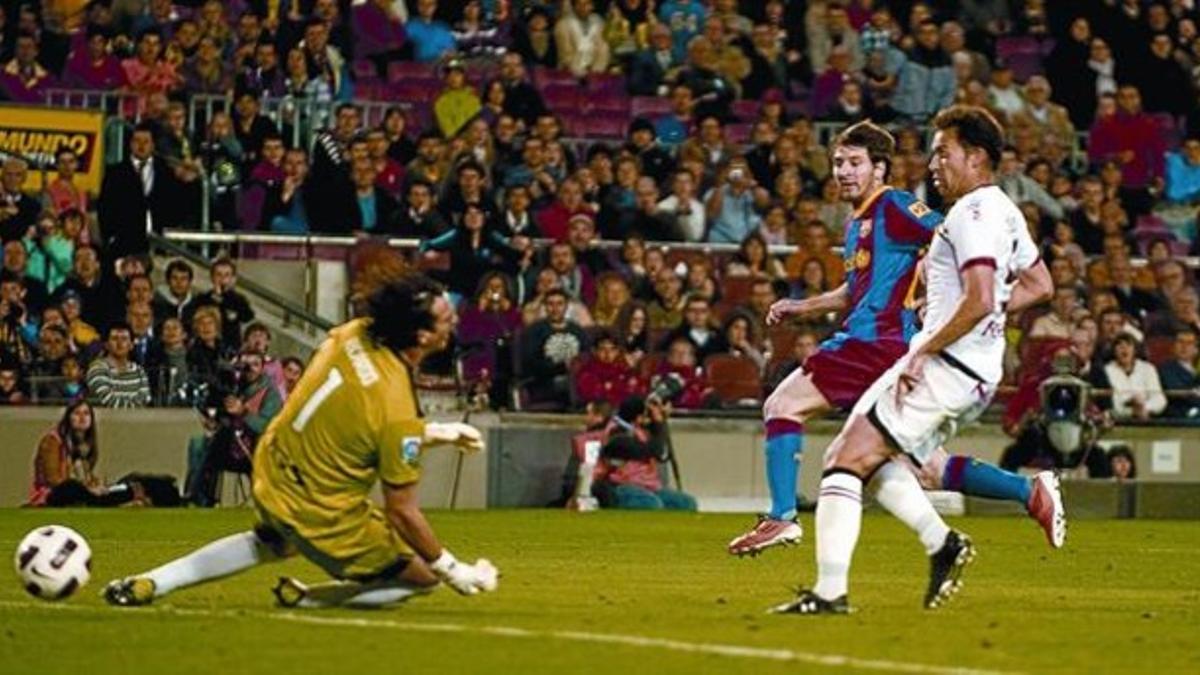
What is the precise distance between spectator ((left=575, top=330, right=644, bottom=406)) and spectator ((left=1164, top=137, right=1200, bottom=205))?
27.2ft

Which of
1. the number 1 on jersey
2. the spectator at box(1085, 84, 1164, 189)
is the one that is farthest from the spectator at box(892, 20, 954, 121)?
the number 1 on jersey

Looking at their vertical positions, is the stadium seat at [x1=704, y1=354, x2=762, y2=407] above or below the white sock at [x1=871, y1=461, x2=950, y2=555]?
below

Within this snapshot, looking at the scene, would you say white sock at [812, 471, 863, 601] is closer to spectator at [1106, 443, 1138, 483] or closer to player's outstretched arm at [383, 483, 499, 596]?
player's outstretched arm at [383, 483, 499, 596]

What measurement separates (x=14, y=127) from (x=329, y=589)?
12920mm

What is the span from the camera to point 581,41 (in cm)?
2838

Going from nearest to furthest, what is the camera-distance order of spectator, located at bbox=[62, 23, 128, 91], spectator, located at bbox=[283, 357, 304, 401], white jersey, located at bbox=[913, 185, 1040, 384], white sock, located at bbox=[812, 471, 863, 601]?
1. white sock, located at bbox=[812, 471, 863, 601]
2. white jersey, located at bbox=[913, 185, 1040, 384]
3. spectator, located at bbox=[283, 357, 304, 401]
4. spectator, located at bbox=[62, 23, 128, 91]

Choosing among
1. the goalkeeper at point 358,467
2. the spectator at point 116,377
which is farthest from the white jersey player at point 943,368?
the spectator at point 116,377

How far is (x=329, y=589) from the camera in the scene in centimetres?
1134

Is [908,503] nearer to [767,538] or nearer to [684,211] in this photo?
[767,538]

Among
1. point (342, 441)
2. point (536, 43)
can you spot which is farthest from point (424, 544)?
point (536, 43)

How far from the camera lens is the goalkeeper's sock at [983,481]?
541 inches

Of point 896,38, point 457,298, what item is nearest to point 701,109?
point 896,38

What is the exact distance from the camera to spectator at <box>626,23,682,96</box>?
28.5 metres

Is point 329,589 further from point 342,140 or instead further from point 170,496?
point 342,140
